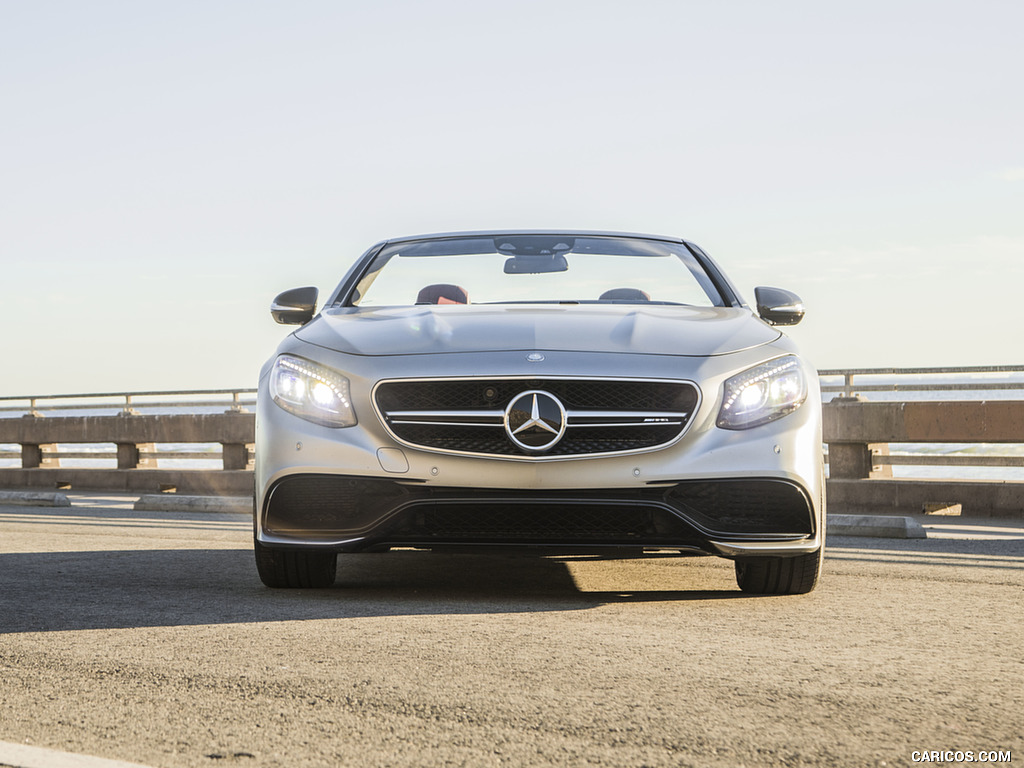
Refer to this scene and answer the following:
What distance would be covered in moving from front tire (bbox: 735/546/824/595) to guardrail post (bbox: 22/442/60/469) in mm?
15367

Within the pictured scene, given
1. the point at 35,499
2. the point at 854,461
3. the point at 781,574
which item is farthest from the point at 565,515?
the point at 35,499

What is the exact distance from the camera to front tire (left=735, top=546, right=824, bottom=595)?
497 centimetres

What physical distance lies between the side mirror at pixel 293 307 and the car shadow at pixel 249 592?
1242 mm

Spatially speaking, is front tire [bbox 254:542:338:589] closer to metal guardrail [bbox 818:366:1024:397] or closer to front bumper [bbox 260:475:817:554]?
front bumper [bbox 260:475:817:554]

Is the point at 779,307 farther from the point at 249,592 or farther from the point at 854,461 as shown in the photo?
the point at 854,461

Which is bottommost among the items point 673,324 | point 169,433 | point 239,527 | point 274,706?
point 169,433

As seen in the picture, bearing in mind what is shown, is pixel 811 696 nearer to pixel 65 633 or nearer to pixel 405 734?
pixel 405 734

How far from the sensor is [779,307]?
584cm

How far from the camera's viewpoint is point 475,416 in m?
4.65

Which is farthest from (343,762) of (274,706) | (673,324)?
(673,324)

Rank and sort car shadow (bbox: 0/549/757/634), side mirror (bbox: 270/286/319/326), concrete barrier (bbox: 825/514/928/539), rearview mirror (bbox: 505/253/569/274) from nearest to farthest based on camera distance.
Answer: car shadow (bbox: 0/549/757/634) < side mirror (bbox: 270/286/319/326) < rearview mirror (bbox: 505/253/569/274) < concrete barrier (bbox: 825/514/928/539)

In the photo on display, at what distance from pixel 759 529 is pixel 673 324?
961mm

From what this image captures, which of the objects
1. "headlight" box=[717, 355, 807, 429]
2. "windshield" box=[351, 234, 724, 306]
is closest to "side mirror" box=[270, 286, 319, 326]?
"windshield" box=[351, 234, 724, 306]

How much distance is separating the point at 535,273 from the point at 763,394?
6.53ft
